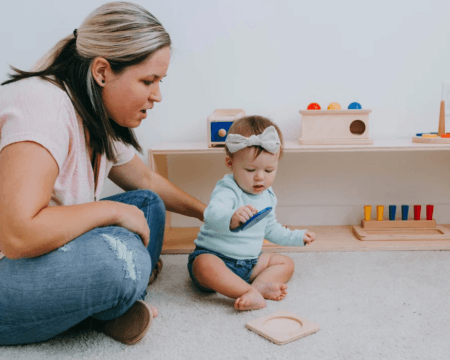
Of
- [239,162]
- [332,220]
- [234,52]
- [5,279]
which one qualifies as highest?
[234,52]

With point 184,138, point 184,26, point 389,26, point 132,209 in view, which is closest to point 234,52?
point 184,26

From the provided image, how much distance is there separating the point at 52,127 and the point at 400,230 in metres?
1.30

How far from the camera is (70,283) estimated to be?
827mm

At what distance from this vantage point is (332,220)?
5.92ft

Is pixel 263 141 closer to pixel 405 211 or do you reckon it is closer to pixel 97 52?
pixel 97 52

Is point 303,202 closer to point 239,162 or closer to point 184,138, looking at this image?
point 184,138

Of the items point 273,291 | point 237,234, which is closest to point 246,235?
point 237,234

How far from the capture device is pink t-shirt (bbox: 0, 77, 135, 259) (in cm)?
82

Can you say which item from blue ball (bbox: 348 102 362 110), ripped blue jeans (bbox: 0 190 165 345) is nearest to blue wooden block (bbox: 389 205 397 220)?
blue ball (bbox: 348 102 362 110)

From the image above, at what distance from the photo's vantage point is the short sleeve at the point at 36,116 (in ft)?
2.67

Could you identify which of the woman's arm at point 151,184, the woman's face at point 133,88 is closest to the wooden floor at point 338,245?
the woman's arm at point 151,184

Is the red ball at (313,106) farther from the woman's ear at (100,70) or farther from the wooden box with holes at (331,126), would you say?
the woman's ear at (100,70)

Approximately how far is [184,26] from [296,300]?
3.60 ft

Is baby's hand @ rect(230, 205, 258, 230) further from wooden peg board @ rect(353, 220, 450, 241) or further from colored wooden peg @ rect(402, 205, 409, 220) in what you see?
colored wooden peg @ rect(402, 205, 409, 220)
